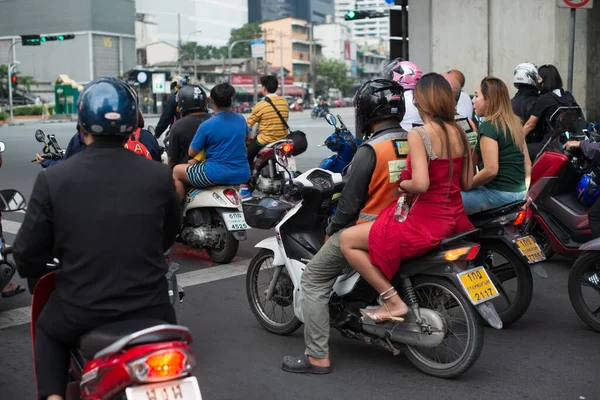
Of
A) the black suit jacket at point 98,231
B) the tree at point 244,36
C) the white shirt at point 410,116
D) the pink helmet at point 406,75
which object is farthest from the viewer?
the tree at point 244,36

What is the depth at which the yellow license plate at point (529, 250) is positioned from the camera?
17.7ft

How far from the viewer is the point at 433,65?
46.0 feet

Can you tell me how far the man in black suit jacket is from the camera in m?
3.01

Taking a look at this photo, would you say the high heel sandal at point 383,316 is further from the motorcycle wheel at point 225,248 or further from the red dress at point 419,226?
the motorcycle wheel at point 225,248

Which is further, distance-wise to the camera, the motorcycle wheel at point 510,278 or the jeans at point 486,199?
the jeans at point 486,199

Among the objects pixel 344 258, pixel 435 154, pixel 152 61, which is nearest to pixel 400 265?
pixel 344 258

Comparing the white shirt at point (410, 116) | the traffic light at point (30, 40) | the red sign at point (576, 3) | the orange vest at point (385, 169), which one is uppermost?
the traffic light at point (30, 40)

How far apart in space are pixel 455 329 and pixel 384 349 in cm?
76

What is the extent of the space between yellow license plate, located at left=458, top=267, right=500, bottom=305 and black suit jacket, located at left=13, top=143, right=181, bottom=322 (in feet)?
6.33

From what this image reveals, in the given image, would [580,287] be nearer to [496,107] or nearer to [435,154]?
[496,107]

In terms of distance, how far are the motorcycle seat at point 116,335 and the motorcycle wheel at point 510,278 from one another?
3.07m

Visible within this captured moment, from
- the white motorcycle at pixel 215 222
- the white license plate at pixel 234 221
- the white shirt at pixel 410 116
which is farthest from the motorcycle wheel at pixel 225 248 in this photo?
the white shirt at pixel 410 116

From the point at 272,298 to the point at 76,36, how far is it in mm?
→ 95946

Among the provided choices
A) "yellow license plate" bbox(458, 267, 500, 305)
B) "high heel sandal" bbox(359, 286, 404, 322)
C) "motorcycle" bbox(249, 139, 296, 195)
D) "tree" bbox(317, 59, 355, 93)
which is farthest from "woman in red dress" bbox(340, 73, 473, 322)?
"tree" bbox(317, 59, 355, 93)
